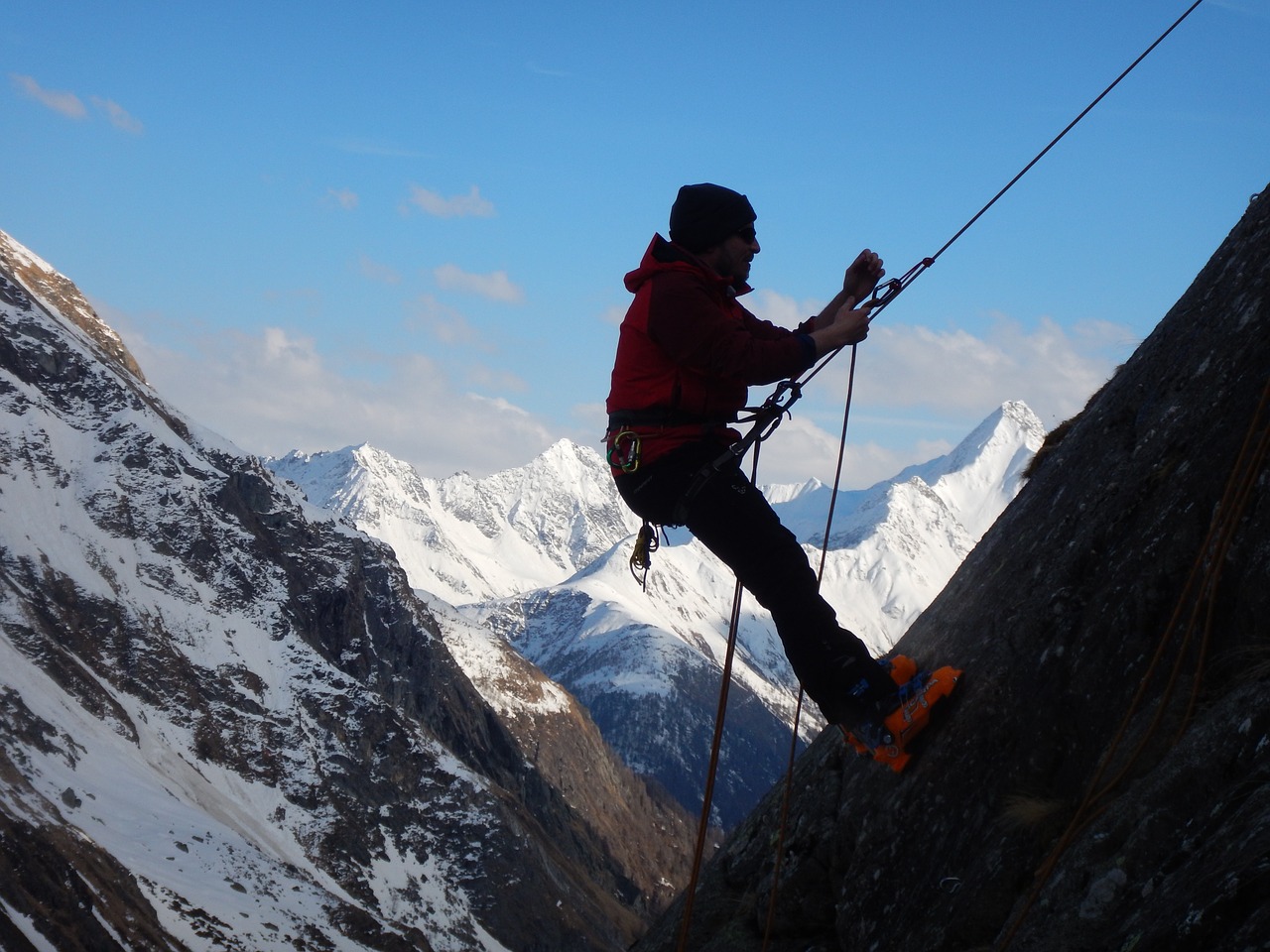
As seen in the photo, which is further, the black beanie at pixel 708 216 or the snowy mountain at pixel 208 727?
the snowy mountain at pixel 208 727

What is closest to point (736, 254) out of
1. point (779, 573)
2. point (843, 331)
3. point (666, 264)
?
point (666, 264)

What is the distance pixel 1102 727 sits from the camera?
283 inches

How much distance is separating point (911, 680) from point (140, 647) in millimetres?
167790

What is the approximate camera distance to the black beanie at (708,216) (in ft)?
28.0

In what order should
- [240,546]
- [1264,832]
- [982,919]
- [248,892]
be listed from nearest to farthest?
[1264,832], [982,919], [248,892], [240,546]

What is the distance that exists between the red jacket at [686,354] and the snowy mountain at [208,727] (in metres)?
106

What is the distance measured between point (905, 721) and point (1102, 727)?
153 cm

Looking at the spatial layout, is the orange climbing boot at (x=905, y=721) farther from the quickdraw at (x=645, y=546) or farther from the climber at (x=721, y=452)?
the quickdraw at (x=645, y=546)

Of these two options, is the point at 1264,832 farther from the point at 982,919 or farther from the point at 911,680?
the point at 911,680

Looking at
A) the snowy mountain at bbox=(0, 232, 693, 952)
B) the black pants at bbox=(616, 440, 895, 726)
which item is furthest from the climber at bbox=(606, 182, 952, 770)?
the snowy mountain at bbox=(0, 232, 693, 952)

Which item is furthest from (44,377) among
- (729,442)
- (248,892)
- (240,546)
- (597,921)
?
(729,442)

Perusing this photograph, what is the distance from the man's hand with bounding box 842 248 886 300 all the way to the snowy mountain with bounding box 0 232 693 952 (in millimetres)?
106405

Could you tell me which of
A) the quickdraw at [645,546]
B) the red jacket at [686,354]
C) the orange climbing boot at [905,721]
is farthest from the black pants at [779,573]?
the quickdraw at [645,546]

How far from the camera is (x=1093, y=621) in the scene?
7.82 meters
